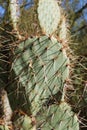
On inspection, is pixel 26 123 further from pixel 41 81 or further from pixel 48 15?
pixel 48 15

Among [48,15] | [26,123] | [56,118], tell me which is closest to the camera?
[26,123]

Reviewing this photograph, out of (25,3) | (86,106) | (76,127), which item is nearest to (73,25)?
(25,3)

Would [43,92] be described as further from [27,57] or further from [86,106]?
[86,106]

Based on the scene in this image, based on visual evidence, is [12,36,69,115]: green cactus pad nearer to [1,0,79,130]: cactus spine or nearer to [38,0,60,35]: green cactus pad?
[1,0,79,130]: cactus spine

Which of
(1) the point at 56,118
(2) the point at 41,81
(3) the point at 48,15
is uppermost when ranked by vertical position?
(3) the point at 48,15

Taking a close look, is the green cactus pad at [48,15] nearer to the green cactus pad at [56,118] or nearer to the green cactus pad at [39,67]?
the green cactus pad at [39,67]

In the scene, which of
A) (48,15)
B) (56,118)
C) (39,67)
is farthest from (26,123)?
(48,15)
